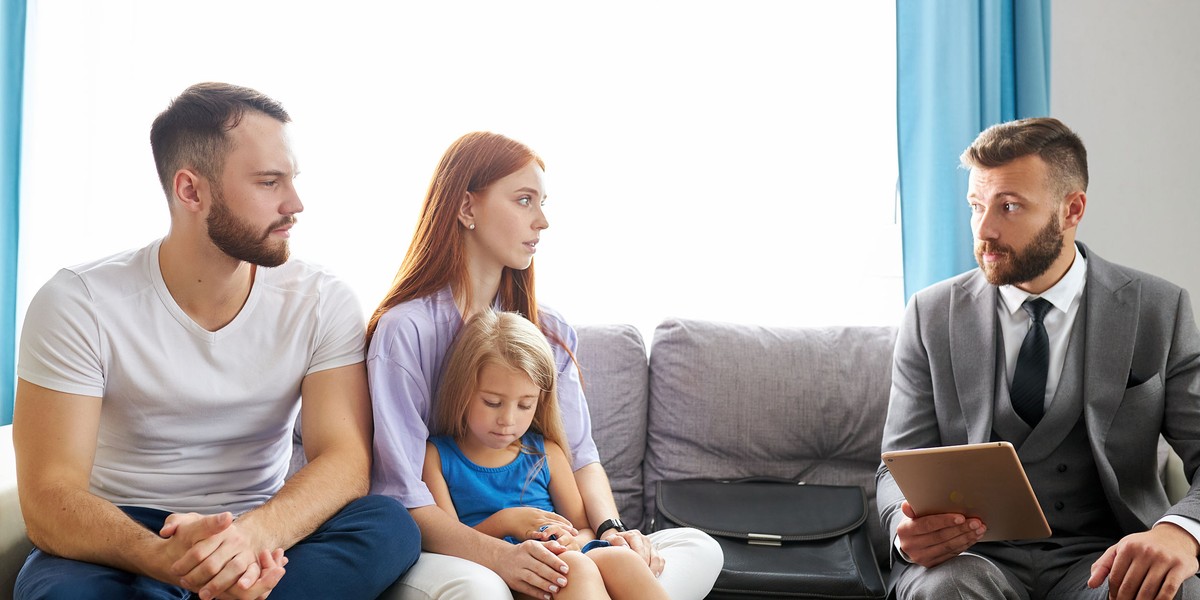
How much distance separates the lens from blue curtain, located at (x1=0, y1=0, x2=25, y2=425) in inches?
113

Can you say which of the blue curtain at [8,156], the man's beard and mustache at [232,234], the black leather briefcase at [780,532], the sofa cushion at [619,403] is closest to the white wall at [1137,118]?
the black leather briefcase at [780,532]

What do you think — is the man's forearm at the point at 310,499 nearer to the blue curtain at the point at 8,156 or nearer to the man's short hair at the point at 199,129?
the man's short hair at the point at 199,129

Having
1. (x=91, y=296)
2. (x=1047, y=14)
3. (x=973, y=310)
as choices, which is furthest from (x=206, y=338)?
(x=1047, y=14)

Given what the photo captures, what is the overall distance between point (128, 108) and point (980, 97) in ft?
8.73

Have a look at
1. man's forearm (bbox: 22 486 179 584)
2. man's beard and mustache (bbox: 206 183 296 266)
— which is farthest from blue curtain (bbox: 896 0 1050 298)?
man's forearm (bbox: 22 486 179 584)

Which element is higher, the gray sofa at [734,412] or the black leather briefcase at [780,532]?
the gray sofa at [734,412]

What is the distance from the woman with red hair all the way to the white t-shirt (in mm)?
139

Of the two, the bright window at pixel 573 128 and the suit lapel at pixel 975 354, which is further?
the bright window at pixel 573 128

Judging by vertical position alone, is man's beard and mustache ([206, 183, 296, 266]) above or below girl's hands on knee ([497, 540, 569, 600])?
above

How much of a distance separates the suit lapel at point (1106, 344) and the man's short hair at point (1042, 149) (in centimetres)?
21

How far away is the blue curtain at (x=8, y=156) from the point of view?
2883 millimetres

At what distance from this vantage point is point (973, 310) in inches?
78.9

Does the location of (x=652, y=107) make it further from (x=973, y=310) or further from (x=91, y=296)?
(x=91, y=296)

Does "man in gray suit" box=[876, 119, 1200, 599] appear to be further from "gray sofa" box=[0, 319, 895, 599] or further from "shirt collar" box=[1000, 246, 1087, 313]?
"gray sofa" box=[0, 319, 895, 599]
